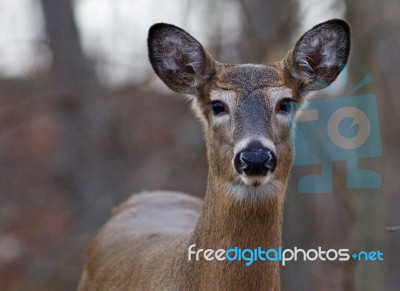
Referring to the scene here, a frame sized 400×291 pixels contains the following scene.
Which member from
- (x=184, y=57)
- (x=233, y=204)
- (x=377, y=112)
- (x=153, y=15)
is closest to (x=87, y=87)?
(x=153, y=15)

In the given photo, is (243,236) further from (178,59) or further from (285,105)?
(178,59)

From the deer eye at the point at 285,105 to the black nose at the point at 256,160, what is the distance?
0.53m

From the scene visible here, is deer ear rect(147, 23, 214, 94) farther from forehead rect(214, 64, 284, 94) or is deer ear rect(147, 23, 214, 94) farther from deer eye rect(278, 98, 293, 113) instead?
deer eye rect(278, 98, 293, 113)

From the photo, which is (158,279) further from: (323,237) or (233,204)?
(323,237)

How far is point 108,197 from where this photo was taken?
1108 centimetres

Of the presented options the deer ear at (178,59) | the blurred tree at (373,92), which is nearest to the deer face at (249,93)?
the deer ear at (178,59)

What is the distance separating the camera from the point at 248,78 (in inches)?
195

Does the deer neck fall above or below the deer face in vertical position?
below

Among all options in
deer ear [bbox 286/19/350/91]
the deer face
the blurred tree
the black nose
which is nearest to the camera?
the black nose

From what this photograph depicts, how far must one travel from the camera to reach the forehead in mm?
4902

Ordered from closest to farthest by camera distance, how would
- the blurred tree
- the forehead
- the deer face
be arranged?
the deer face, the forehead, the blurred tree

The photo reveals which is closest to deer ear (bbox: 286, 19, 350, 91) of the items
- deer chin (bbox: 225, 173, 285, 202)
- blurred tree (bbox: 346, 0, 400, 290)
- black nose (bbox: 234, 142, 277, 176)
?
deer chin (bbox: 225, 173, 285, 202)

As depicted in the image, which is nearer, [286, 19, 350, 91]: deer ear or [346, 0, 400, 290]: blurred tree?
[286, 19, 350, 91]: deer ear

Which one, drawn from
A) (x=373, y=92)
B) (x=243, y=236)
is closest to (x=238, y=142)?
(x=243, y=236)
